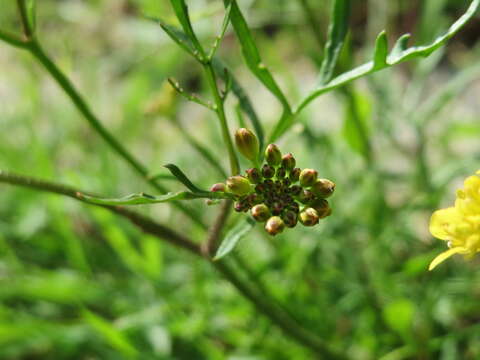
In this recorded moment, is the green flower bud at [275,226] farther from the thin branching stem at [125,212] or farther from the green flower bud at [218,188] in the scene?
the thin branching stem at [125,212]

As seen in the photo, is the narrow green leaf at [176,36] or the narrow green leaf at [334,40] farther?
the narrow green leaf at [334,40]

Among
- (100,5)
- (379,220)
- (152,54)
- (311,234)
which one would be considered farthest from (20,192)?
(100,5)

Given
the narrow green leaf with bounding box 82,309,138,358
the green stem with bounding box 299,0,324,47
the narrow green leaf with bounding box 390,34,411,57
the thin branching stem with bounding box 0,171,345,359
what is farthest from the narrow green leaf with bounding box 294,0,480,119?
the narrow green leaf with bounding box 82,309,138,358

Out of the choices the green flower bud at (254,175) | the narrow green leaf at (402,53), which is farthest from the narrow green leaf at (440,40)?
the green flower bud at (254,175)

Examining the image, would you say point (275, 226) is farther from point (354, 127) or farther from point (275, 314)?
point (354, 127)

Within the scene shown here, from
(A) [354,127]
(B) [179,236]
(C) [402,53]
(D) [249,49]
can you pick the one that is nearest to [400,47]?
(C) [402,53]

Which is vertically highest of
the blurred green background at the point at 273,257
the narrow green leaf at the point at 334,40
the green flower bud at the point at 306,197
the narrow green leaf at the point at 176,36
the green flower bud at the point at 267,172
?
the blurred green background at the point at 273,257

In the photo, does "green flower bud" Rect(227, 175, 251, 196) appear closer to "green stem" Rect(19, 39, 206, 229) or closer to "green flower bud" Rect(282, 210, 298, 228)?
"green flower bud" Rect(282, 210, 298, 228)
